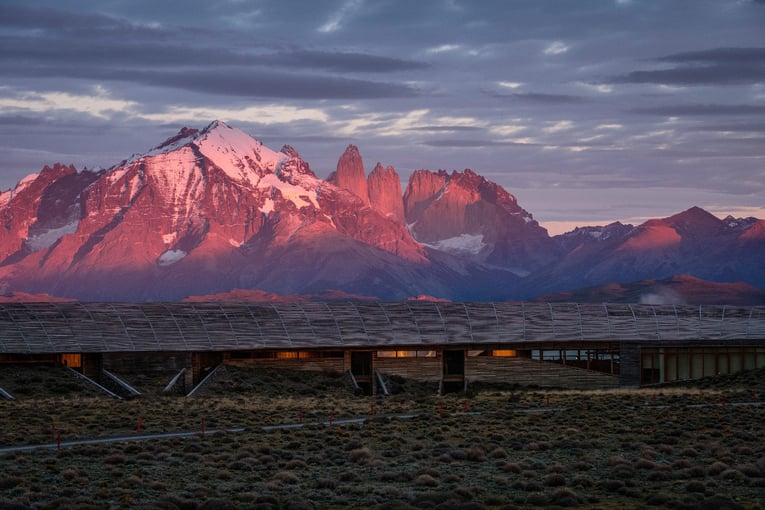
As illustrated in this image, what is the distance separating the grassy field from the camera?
41.5m

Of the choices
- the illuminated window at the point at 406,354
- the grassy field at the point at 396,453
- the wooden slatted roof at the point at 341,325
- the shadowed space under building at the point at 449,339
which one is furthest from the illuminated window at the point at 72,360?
the illuminated window at the point at 406,354

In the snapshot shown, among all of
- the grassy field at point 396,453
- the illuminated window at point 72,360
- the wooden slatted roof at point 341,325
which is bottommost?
the grassy field at point 396,453

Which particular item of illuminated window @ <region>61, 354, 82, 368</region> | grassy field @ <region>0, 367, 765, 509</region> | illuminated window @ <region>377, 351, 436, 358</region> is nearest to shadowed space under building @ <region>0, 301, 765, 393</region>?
illuminated window @ <region>377, 351, 436, 358</region>

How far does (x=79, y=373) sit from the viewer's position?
85.9 meters

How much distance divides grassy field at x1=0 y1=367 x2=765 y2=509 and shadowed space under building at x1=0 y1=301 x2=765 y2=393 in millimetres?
9172

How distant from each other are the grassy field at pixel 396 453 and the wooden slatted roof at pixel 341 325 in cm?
661

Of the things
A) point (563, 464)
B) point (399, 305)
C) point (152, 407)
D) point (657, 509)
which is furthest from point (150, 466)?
point (399, 305)

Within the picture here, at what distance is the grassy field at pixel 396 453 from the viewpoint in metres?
41.5

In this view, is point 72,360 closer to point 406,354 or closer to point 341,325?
point 341,325

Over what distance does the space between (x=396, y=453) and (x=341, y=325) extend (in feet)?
135

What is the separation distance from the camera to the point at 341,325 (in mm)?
93938

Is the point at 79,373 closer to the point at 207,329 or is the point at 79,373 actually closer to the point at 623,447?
the point at 207,329

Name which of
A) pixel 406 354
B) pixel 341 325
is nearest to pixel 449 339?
pixel 406 354

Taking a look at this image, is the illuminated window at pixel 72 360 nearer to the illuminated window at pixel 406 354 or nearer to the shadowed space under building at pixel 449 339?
the shadowed space under building at pixel 449 339
